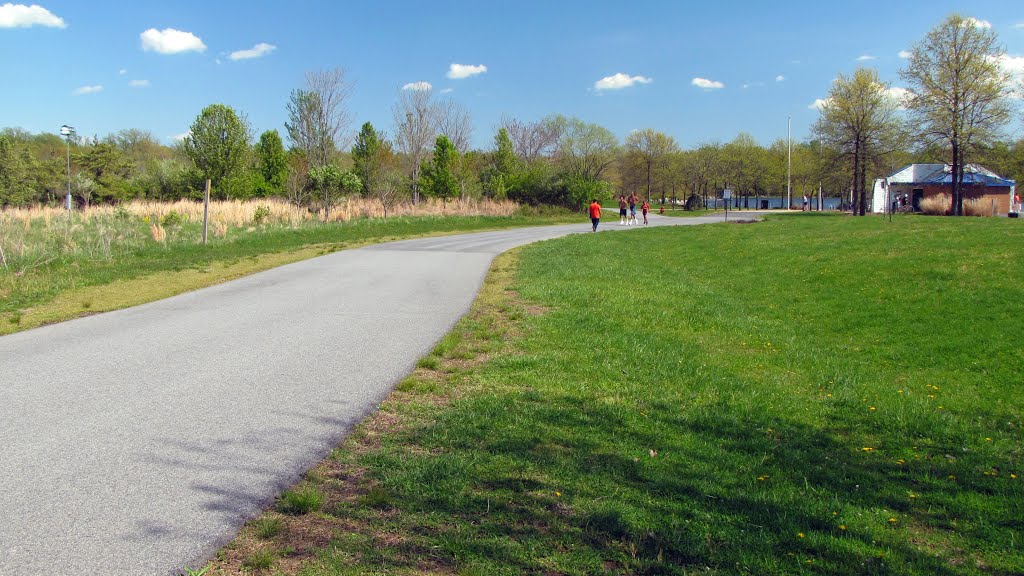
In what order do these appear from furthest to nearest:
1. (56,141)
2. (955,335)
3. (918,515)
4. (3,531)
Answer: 1. (56,141)
2. (955,335)
3. (918,515)
4. (3,531)

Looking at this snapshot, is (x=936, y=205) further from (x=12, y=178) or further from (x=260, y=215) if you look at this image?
(x=12, y=178)

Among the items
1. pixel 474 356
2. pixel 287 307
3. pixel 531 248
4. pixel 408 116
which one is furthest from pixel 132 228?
pixel 408 116

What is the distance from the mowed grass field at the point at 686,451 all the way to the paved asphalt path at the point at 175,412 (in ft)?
1.33

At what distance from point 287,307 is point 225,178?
78.2ft

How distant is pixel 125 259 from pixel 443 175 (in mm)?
28794

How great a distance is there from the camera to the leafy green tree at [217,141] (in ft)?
99.0

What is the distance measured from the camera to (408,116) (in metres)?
54.8

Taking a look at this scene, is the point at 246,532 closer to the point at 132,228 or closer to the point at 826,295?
the point at 826,295

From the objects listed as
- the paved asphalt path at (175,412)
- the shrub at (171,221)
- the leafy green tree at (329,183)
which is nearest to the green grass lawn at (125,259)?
the shrub at (171,221)

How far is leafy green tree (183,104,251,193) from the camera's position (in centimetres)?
3017

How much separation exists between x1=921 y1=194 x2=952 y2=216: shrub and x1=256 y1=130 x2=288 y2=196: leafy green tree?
4140 centimetres

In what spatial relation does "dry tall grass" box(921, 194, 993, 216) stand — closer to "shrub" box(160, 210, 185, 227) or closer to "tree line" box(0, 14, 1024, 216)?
"tree line" box(0, 14, 1024, 216)

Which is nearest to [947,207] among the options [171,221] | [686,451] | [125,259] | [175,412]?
[171,221]

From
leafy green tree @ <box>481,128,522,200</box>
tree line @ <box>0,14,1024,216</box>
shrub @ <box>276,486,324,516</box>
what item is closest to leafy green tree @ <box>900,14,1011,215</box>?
tree line @ <box>0,14,1024,216</box>
